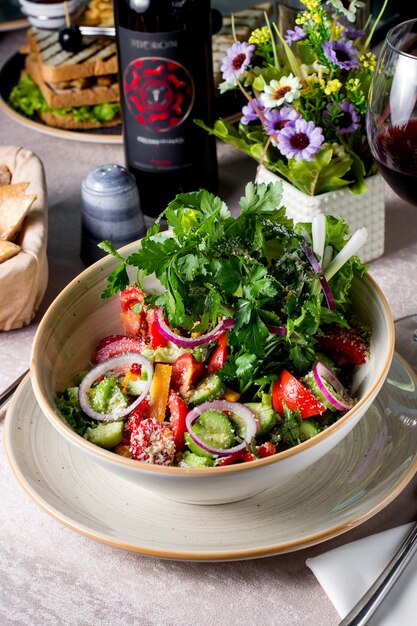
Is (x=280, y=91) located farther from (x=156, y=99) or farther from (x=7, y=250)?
(x=7, y=250)

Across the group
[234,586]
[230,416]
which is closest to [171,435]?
[230,416]

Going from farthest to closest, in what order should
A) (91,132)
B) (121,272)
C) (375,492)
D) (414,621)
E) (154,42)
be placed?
(91,132), (154,42), (121,272), (375,492), (414,621)

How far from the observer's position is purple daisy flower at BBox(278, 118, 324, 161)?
4.71 feet

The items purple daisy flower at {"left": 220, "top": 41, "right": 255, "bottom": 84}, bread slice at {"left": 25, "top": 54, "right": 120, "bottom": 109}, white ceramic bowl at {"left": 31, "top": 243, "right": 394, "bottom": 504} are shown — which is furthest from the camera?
bread slice at {"left": 25, "top": 54, "right": 120, "bottom": 109}

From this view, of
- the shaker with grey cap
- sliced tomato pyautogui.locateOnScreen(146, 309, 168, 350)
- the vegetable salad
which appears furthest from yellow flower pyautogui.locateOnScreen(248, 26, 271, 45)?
sliced tomato pyautogui.locateOnScreen(146, 309, 168, 350)

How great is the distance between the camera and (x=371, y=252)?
5.48 ft

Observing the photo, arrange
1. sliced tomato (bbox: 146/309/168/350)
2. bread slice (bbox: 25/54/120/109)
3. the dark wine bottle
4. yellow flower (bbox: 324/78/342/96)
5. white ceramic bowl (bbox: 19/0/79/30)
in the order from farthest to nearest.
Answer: white ceramic bowl (bbox: 19/0/79/30), bread slice (bbox: 25/54/120/109), the dark wine bottle, yellow flower (bbox: 324/78/342/96), sliced tomato (bbox: 146/309/168/350)

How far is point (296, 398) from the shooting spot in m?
1.09

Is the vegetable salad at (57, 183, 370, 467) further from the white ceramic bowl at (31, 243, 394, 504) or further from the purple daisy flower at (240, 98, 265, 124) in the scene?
the purple daisy flower at (240, 98, 265, 124)

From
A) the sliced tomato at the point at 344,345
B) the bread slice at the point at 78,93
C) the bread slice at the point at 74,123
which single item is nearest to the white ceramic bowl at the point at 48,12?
the bread slice at the point at 78,93

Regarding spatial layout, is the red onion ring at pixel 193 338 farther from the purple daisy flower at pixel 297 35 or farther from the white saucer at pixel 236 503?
the purple daisy flower at pixel 297 35

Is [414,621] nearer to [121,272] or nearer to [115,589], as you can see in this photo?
[115,589]

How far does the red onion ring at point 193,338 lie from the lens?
1.16 metres

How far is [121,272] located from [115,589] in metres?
0.43
